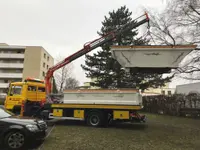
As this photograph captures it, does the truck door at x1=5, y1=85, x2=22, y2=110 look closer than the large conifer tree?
Yes

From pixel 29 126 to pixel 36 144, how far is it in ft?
3.00

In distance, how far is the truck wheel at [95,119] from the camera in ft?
39.3

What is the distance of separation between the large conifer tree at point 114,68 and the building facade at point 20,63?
28242 millimetres

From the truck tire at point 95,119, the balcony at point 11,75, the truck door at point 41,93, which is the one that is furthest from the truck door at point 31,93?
the balcony at point 11,75

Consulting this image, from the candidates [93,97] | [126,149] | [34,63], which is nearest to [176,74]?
[93,97]

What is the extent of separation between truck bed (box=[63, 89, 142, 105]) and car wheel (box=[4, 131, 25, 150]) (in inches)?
225

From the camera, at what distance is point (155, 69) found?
9.54 metres

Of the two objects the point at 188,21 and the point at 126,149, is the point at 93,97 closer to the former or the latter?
the point at 126,149

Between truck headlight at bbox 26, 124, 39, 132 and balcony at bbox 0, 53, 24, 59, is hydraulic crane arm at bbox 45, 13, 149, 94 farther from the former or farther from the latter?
balcony at bbox 0, 53, 24, 59

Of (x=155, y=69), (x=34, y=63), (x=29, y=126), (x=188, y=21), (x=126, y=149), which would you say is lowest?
(x=126, y=149)

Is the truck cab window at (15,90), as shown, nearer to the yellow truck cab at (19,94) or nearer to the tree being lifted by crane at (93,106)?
the yellow truck cab at (19,94)

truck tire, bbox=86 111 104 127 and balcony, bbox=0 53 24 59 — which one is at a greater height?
balcony, bbox=0 53 24 59

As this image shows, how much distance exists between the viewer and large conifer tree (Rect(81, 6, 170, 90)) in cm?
2792

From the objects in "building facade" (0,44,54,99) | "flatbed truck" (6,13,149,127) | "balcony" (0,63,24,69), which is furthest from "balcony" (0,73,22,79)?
"flatbed truck" (6,13,149,127)
